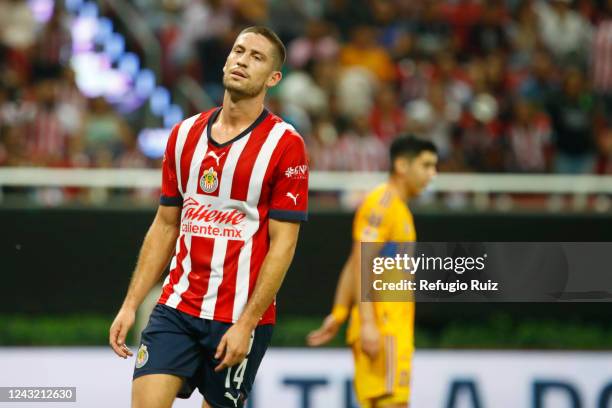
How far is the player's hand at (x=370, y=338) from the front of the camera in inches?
252

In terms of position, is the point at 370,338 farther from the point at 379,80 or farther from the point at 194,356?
the point at 379,80

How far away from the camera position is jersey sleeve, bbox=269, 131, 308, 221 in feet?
16.1

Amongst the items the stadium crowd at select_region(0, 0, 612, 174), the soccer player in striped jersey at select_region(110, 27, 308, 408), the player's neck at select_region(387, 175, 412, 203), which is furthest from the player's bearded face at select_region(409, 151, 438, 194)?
the stadium crowd at select_region(0, 0, 612, 174)

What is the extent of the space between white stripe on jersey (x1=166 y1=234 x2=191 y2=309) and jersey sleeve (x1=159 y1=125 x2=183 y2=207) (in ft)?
0.60

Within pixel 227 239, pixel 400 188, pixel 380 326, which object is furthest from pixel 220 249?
pixel 400 188

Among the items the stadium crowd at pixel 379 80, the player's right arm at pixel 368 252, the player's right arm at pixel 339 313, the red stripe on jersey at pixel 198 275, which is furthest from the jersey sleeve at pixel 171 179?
the stadium crowd at pixel 379 80

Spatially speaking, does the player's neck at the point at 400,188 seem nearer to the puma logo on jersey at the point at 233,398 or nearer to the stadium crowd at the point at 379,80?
the puma logo on jersey at the point at 233,398

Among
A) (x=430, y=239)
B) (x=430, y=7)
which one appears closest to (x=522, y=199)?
(x=430, y=239)

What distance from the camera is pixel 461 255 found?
8.38 metres

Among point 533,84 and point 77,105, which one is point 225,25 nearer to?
point 77,105

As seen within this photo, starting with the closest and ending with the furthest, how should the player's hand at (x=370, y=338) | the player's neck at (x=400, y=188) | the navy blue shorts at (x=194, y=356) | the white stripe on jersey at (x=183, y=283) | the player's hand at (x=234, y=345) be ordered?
the player's hand at (x=234, y=345) → the navy blue shorts at (x=194, y=356) → the white stripe on jersey at (x=183, y=283) → the player's hand at (x=370, y=338) → the player's neck at (x=400, y=188)

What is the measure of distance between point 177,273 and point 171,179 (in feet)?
1.30

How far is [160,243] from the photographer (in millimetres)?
5098

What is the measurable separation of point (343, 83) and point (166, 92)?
6.42 ft
